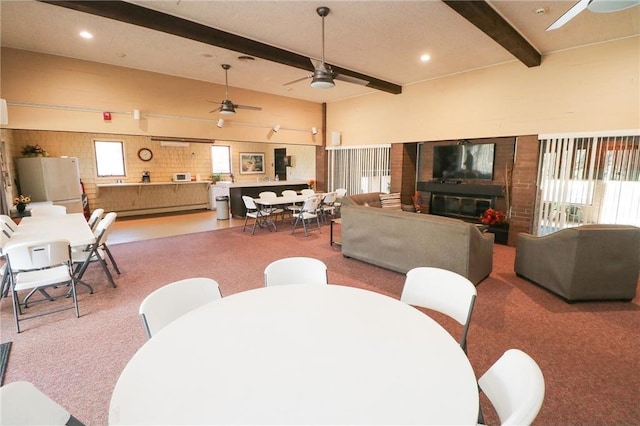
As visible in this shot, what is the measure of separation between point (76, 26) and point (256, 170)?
7268 millimetres

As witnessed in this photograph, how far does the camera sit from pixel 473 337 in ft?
8.57

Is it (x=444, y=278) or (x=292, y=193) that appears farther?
(x=292, y=193)

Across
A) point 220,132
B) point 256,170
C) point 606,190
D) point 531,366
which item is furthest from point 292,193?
point 531,366

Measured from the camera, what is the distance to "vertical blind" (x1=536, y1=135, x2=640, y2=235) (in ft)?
14.5

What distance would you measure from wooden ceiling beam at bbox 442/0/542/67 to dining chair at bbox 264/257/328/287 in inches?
115

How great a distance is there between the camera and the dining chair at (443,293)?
1706mm

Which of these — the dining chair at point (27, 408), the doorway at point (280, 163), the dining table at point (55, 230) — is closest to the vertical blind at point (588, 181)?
the dining chair at point (27, 408)

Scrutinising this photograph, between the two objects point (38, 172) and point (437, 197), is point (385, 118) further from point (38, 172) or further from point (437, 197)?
point (38, 172)

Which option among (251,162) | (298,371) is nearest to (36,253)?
(298,371)

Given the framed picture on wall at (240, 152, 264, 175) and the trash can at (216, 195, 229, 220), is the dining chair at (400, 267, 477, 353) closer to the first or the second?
the trash can at (216, 195, 229, 220)

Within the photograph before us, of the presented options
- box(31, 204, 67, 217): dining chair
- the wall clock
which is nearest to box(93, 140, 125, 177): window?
the wall clock

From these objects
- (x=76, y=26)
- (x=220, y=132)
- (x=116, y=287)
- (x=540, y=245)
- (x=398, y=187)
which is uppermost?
(x=76, y=26)

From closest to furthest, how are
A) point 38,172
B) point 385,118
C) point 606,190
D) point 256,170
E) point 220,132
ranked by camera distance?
point 606,190
point 38,172
point 220,132
point 385,118
point 256,170

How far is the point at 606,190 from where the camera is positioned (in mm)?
4590
